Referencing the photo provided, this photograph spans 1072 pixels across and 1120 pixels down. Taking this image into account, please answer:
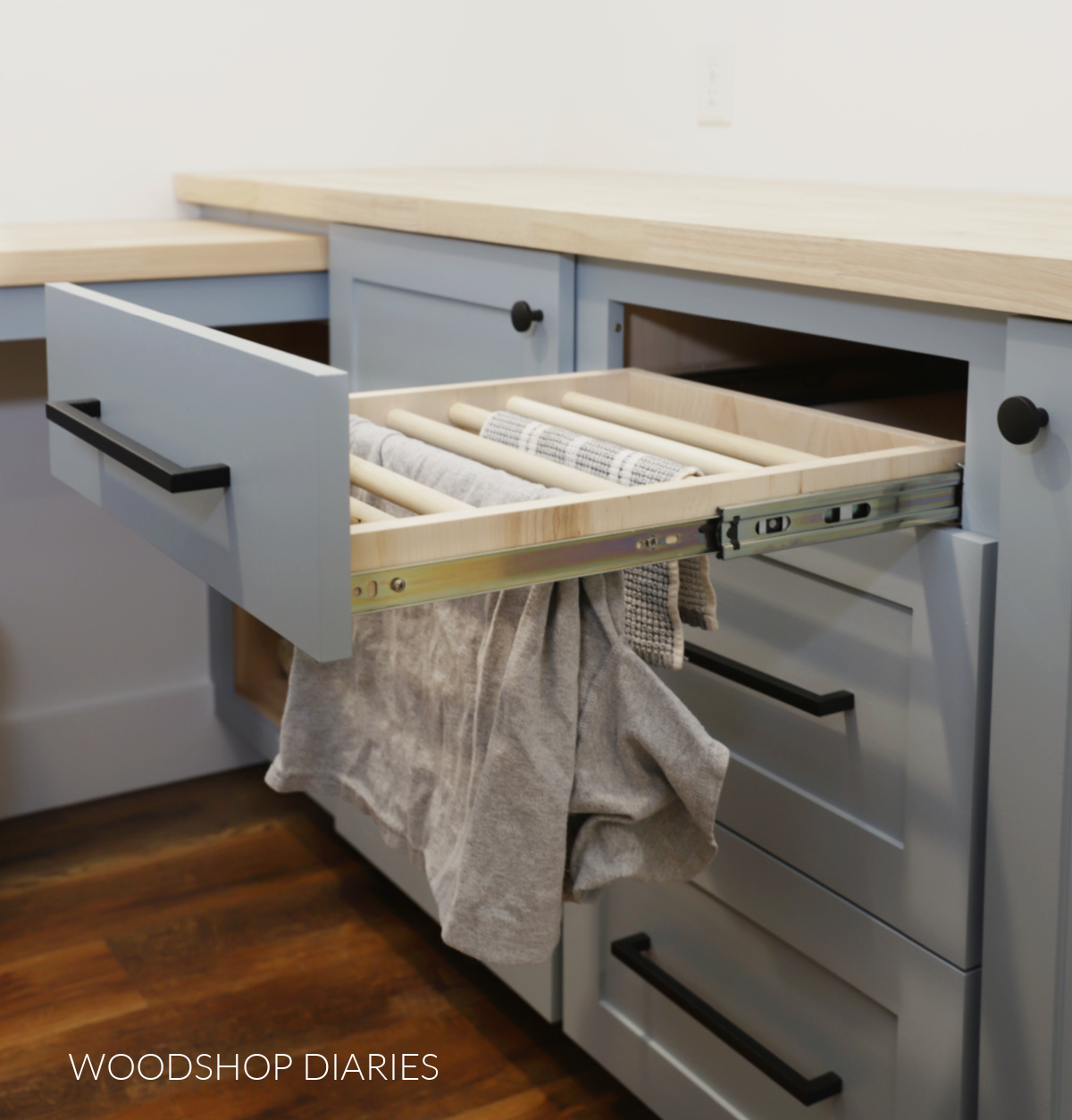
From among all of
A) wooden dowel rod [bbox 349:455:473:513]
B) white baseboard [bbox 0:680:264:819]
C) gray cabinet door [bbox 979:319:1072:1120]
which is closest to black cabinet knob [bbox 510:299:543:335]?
wooden dowel rod [bbox 349:455:473:513]

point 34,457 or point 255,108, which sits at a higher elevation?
point 255,108

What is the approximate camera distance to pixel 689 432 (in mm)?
864

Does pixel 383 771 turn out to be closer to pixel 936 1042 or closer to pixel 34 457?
pixel 936 1042

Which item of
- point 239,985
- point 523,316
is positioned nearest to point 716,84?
point 523,316

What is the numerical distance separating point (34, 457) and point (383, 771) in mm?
1046

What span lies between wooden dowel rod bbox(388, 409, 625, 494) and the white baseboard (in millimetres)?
1134

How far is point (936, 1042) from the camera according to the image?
821mm

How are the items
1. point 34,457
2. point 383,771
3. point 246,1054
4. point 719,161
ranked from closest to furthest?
point 383,771, point 246,1054, point 719,161, point 34,457

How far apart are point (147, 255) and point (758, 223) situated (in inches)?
29.0

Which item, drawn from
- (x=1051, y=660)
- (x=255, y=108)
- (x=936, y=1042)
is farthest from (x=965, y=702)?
(x=255, y=108)

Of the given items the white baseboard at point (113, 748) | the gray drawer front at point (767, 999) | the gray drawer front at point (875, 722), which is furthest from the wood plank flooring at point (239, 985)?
the gray drawer front at point (875, 722)

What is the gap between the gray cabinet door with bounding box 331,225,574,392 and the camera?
1.06 meters

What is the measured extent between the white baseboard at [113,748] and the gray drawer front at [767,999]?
91 cm

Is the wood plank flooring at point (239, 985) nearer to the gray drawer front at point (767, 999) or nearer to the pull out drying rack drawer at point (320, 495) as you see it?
the gray drawer front at point (767, 999)
